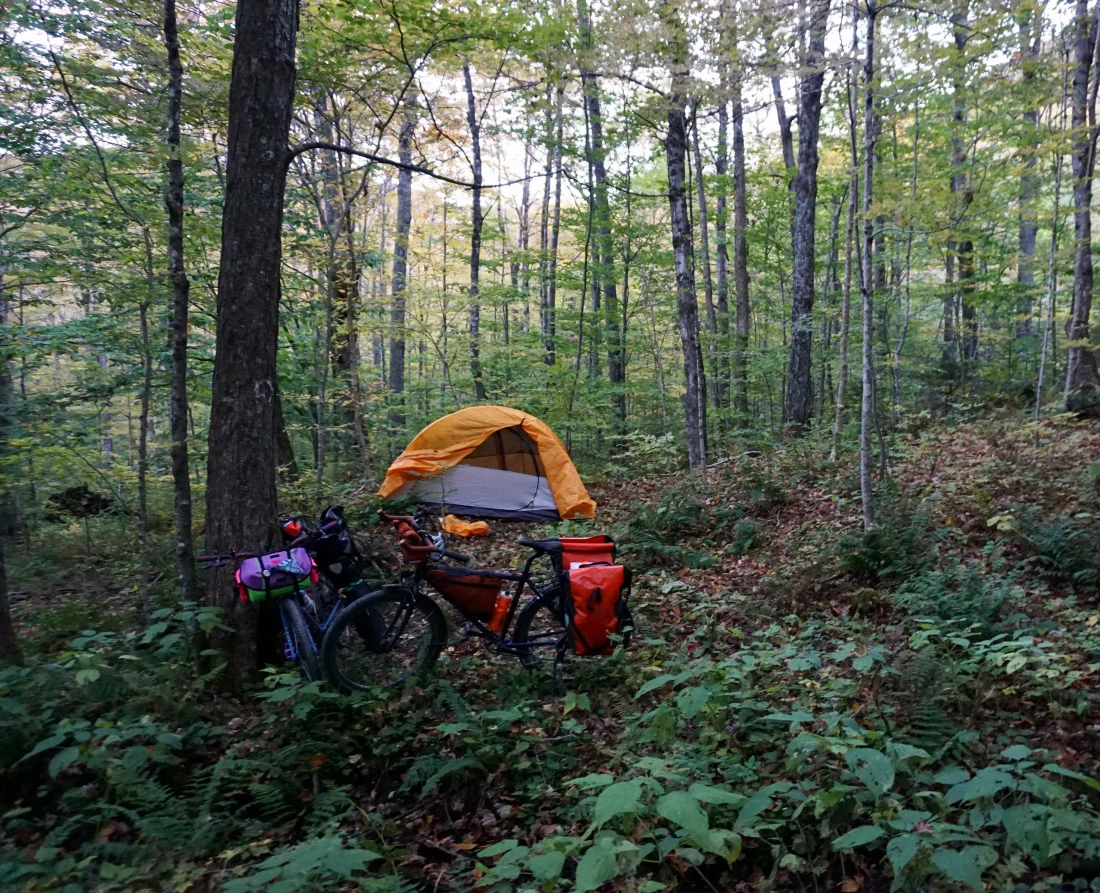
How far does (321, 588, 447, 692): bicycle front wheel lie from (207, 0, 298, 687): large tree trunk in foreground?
2.25ft

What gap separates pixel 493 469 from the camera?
8922 millimetres

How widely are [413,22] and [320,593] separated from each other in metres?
6.73

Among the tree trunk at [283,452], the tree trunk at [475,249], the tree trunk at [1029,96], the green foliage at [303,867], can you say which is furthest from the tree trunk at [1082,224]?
the tree trunk at [283,452]

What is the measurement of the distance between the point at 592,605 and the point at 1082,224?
8.29 m

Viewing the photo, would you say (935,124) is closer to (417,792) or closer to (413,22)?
(413,22)

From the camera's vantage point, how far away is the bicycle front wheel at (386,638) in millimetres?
4273

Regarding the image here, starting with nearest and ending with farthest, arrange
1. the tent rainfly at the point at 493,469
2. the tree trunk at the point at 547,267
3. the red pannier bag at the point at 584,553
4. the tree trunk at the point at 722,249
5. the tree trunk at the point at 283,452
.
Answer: the red pannier bag at the point at 584,553, the tent rainfly at the point at 493,469, the tree trunk at the point at 283,452, the tree trunk at the point at 547,267, the tree trunk at the point at 722,249

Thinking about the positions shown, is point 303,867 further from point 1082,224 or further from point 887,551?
point 1082,224

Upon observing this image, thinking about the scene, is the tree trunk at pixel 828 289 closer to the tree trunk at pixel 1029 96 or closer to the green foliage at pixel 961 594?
the tree trunk at pixel 1029 96

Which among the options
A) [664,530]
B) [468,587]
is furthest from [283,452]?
[468,587]

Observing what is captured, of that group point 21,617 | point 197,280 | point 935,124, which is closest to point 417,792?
point 21,617

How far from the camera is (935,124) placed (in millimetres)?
11992

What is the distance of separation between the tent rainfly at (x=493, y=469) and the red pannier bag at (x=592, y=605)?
13.5 ft

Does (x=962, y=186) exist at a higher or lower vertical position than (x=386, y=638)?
higher
